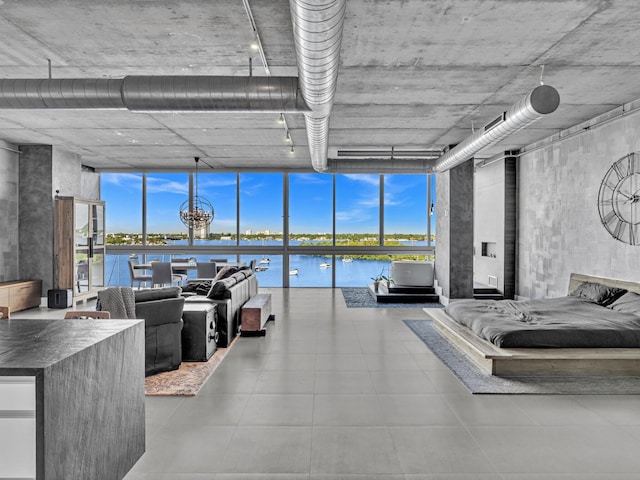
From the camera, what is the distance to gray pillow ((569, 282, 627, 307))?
18.5 ft

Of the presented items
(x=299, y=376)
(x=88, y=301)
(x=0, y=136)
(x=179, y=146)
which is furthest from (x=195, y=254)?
(x=299, y=376)

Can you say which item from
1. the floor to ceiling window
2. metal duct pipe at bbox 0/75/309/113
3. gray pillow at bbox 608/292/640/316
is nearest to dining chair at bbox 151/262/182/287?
the floor to ceiling window

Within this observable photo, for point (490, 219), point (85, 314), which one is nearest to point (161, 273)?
point (85, 314)

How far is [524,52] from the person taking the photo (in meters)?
4.05

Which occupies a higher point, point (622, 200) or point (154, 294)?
point (622, 200)

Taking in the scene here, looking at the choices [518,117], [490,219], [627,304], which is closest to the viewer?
[518,117]

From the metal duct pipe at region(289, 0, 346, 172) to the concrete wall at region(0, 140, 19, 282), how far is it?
6904 mm

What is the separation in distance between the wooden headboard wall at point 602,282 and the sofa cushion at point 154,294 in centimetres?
583

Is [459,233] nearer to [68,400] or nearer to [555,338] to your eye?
[555,338]

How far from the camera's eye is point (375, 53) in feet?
13.3

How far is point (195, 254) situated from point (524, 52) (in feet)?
30.1

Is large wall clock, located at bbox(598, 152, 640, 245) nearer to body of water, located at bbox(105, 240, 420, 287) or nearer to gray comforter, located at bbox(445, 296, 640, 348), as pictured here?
gray comforter, located at bbox(445, 296, 640, 348)

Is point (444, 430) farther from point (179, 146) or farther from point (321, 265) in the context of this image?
point (321, 265)

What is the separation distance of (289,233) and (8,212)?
245 inches
